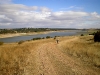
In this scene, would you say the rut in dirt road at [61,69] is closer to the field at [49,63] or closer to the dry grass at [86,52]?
the field at [49,63]

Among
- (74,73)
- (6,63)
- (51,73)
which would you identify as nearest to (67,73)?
(74,73)

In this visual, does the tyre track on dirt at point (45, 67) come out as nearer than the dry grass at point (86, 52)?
Yes

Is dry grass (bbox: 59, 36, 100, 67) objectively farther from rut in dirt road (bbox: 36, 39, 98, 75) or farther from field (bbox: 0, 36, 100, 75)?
rut in dirt road (bbox: 36, 39, 98, 75)

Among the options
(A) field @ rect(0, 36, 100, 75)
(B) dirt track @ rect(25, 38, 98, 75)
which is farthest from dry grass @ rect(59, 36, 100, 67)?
(B) dirt track @ rect(25, 38, 98, 75)

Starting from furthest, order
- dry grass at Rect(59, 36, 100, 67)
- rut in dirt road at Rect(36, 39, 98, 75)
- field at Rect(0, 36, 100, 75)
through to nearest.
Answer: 1. dry grass at Rect(59, 36, 100, 67)
2. field at Rect(0, 36, 100, 75)
3. rut in dirt road at Rect(36, 39, 98, 75)

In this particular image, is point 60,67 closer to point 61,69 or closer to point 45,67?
point 61,69

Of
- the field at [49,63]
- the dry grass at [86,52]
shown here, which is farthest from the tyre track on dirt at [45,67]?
the dry grass at [86,52]

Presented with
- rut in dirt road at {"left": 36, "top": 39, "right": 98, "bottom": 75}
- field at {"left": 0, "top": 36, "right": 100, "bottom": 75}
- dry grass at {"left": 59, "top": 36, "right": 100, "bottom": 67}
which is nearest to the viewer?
rut in dirt road at {"left": 36, "top": 39, "right": 98, "bottom": 75}

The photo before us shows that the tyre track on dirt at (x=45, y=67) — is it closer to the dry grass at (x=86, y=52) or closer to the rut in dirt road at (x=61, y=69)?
the rut in dirt road at (x=61, y=69)

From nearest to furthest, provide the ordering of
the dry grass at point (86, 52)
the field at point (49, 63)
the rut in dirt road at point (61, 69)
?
the rut in dirt road at point (61, 69)
the field at point (49, 63)
the dry grass at point (86, 52)

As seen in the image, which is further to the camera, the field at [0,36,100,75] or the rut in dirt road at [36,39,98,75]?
the field at [0,36,100,75]

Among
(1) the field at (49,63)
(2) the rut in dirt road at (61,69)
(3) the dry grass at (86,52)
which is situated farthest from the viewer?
(3) the dry grass at (86,52)

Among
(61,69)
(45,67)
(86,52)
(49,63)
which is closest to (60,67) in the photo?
(61,69)

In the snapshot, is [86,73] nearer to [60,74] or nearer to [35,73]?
[60,74]
